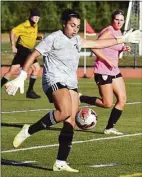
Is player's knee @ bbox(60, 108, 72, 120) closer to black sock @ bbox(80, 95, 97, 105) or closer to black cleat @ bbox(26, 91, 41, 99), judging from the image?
black sock @ bbox(80, 95, 97, 105)

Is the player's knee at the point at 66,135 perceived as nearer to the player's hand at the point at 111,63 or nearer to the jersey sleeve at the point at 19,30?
the player's hand at the point at 111,63

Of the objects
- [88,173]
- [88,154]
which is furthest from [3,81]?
[88,173]

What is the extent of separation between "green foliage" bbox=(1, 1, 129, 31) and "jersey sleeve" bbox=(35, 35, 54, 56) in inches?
1963

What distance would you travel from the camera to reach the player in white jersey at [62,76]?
28.3 feet

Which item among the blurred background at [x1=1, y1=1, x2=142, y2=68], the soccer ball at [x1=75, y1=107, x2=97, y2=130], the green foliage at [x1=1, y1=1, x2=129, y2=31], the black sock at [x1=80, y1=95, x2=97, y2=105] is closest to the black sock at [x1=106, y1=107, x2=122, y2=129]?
the black sock at [x1=80, y1=95, x2=97, y2=105]

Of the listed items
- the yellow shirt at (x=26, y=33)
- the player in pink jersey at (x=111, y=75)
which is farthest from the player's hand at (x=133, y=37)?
the yellow shirt at (x=26, y=33)

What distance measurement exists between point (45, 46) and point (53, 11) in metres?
51.3

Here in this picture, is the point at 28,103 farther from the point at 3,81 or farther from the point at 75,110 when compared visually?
the point at 75,110

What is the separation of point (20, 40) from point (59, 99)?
34.4 ft

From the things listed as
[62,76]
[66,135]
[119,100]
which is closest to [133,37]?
[62,76]

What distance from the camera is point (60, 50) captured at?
880cm

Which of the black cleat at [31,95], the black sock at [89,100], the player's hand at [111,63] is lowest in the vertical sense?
the black cleat at [31,95]

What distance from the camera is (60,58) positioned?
881 cm

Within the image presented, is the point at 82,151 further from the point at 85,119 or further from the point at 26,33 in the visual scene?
the point at 26,33
